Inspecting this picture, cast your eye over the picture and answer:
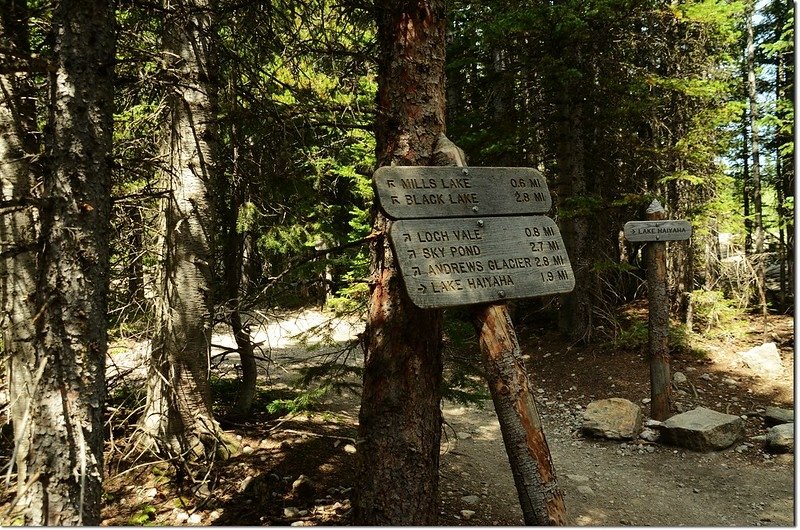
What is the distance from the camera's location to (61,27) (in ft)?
9.34

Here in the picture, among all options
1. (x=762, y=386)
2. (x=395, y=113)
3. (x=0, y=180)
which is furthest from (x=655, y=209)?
(x=0, y=180)

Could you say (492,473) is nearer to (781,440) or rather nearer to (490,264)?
(781,440)

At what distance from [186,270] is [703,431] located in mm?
6823

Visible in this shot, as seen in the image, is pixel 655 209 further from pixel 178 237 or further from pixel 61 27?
pixel 61 27

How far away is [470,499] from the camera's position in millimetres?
5340

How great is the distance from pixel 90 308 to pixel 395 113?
2.23 m

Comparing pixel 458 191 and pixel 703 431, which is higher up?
pixel 458 191

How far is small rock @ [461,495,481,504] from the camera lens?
17.3ft

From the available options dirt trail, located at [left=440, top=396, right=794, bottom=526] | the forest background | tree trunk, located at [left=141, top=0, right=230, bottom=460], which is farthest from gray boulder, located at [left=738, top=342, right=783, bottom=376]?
tree trunk, located at [left=141, top=0, right=230, bottom=460]

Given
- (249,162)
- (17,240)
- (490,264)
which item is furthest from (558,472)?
(17,240)

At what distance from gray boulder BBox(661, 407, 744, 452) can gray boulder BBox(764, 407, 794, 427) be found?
563 millimetres

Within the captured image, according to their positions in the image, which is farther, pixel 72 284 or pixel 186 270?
pixel 186 270

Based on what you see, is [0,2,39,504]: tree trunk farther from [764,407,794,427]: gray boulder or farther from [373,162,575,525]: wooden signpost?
[764,407,794,427]: gray boulder

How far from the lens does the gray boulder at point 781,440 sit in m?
6.57
